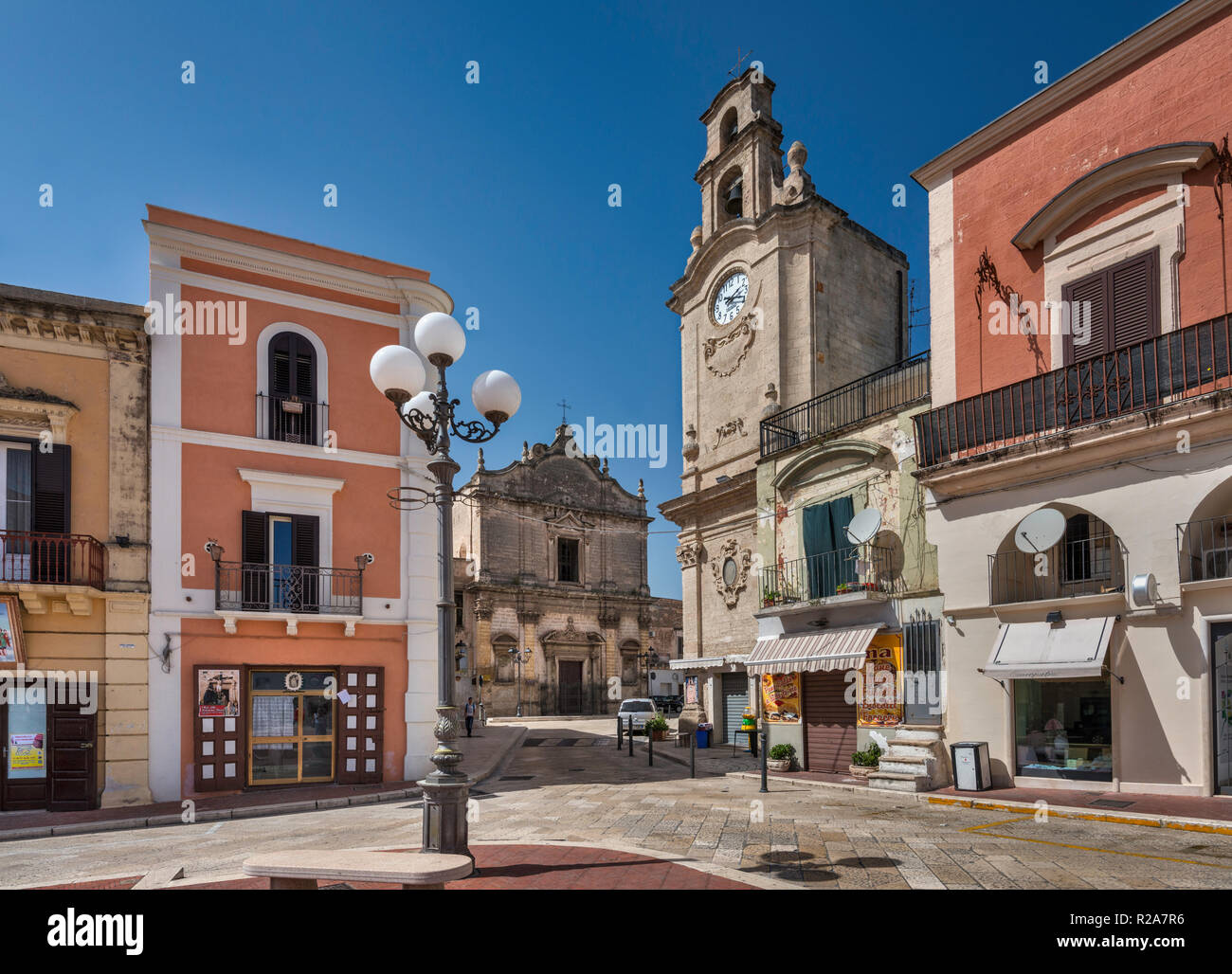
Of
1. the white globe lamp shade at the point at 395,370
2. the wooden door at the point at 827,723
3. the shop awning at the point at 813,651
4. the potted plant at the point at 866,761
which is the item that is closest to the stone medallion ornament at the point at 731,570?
the shop awning at the point at 813,651

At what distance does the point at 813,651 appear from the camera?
17.5 meters

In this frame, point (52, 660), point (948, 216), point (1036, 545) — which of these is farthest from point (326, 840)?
point (948, 216)

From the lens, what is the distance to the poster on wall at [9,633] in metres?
14.6

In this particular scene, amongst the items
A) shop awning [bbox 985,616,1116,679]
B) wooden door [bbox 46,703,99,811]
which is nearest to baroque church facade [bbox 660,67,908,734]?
shop awning [bbox 985,616,1116,679]

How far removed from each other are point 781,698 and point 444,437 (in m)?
12.3

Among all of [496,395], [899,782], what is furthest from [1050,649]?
[496,395]

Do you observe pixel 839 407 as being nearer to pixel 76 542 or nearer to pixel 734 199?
pixel 734 199

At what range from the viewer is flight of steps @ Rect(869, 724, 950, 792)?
1402cm

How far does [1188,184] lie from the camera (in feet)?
40.2

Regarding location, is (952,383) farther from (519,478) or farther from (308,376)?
(519,478)

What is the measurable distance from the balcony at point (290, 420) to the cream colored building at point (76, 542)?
2.04 metres

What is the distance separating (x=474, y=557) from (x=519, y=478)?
5368 millimetres

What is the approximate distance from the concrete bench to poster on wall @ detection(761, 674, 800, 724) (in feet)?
41.9

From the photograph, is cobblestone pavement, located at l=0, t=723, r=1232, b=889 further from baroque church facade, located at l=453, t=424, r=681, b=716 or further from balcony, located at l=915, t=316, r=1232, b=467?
baroque church facade, located at l=453, t=424, r=681, b=716
